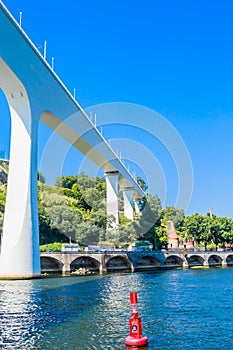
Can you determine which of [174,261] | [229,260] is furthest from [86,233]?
[229,260]

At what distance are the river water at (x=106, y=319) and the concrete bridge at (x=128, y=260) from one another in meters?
Result: 21.4

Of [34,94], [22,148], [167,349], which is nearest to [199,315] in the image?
[167,349]

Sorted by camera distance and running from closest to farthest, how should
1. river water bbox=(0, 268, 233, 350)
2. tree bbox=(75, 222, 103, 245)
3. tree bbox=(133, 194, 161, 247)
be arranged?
1. river water bbox=(0, 268, 233, 350)
2. tree bbox=(75, 222, 103, 245)
3. tree bbox=(133, 194, 161, 247)

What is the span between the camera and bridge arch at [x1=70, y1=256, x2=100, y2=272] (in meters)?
52.5

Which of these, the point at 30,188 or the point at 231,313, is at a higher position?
the point at 30,188

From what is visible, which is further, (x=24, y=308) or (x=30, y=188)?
(x=30, y=188)

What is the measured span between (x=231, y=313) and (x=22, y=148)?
947 inches

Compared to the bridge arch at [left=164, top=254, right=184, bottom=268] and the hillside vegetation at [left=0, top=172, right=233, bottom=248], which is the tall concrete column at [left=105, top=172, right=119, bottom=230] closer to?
the hillside vegetation at [left=0, top=172, right=233, bottom=248]

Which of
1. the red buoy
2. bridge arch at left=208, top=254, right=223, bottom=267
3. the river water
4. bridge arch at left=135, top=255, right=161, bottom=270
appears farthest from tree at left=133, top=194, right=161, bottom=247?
the red buoy

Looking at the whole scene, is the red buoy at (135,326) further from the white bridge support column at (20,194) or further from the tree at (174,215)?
the tree at (174,215)

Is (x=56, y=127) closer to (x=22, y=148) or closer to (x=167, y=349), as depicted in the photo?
(x=22, y=148)

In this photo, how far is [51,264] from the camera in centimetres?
5003

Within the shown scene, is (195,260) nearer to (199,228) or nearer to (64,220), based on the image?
(199,228)

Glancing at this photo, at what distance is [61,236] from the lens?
206 ft
